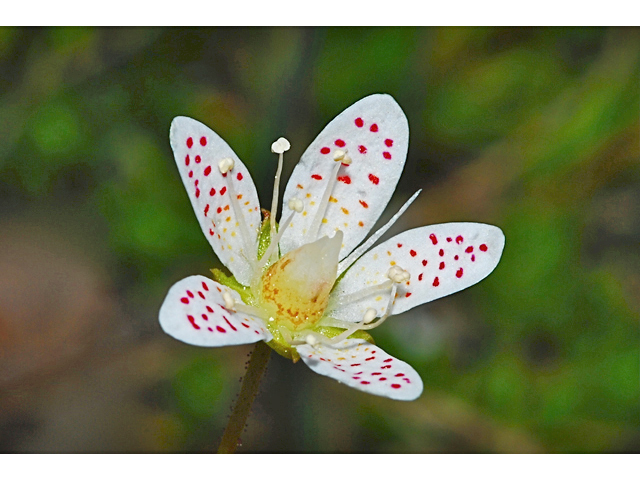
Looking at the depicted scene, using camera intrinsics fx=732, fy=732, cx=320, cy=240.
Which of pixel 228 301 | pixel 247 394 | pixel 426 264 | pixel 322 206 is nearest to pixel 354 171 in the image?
pixel 322 206

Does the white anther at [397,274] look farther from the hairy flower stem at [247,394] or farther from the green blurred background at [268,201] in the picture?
the green blurred background at [268,201]

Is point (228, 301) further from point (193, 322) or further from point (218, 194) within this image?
point (218, 194)

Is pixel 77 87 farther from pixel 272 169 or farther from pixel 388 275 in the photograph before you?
pixel 388 275

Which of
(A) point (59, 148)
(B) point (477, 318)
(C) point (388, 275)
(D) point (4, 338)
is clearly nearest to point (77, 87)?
(A) point (59, 148)

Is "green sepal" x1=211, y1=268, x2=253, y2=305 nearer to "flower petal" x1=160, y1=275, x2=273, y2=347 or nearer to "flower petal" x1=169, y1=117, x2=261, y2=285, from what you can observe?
"flower petal" x1=169, y1=117, x2=261, y2=285

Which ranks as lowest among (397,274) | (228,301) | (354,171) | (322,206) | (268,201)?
(268,201)

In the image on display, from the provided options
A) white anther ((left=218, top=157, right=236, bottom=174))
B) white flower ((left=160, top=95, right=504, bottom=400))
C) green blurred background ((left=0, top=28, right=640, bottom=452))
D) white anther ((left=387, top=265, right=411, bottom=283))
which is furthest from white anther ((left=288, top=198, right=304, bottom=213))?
green blurred background ((left=0, top=28, right=640, bottom=452))

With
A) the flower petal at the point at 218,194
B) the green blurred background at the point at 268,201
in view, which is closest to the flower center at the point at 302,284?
the flower petal at the point at 218,194
